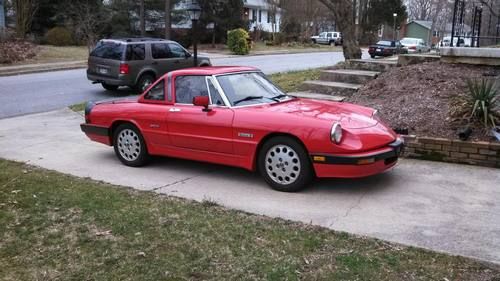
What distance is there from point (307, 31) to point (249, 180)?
2260 inches

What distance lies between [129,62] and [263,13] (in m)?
55.4

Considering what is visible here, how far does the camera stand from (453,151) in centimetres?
709

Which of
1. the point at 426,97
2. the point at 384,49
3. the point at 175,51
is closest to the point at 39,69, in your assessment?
the point at 175,51

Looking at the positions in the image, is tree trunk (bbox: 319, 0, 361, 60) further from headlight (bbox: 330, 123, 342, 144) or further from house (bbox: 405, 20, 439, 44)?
house (bbox: 405, 20, 439, 44)

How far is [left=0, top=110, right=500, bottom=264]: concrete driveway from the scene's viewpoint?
187 inches

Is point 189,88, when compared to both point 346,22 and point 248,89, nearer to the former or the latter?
point 248,89

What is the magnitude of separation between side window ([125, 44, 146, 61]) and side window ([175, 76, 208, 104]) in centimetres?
972

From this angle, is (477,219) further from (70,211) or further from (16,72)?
(16,72)

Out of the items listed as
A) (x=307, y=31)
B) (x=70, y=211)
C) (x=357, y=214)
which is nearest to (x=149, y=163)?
(x=70, y=211)

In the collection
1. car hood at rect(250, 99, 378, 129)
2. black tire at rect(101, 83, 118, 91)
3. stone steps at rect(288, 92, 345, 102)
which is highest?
car hood at rect(250, 99, 378, 129)

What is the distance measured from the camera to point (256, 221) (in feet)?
16.5

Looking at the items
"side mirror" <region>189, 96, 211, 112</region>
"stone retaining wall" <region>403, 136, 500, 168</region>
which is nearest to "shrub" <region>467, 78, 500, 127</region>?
"stone retaining wall" <region>403, 136, 500, 168</region>

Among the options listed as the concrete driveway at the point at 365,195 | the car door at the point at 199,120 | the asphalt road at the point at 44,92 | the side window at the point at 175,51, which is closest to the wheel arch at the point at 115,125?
the concrete driveway at the point at 365,195

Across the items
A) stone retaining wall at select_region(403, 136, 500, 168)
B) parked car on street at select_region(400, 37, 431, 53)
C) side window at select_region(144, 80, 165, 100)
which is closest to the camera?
stone retaining wall at select_region(403, 136, 500, 168)
